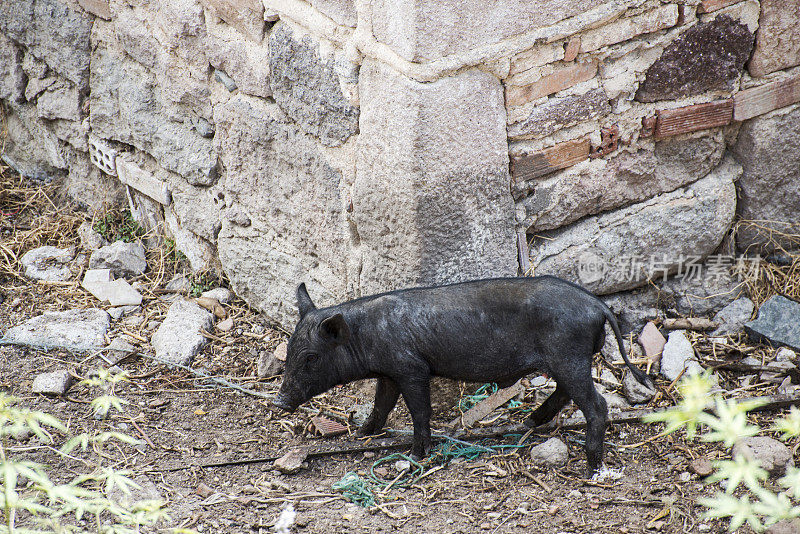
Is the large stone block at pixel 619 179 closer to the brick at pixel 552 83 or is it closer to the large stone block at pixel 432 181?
the large stone block at pixel 432 181

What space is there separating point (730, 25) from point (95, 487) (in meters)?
3.59

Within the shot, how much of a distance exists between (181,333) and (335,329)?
1.40m

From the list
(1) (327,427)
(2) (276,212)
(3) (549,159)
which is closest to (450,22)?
(3) (549,159)

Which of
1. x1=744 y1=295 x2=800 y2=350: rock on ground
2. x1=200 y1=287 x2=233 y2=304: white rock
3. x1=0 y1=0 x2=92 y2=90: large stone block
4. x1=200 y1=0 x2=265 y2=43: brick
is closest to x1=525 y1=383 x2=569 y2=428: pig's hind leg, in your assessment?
x1=744 y1=295 x2=800 y2=350: rock on ground

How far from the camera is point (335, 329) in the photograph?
362 cm

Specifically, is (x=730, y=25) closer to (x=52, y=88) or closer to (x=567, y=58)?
(x=567, y=58)

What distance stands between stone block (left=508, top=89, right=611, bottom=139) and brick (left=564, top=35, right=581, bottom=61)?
0.18m

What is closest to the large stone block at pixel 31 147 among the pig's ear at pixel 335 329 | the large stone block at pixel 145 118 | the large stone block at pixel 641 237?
the large stone block at pixel 145 118

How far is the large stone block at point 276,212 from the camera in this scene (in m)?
4.09

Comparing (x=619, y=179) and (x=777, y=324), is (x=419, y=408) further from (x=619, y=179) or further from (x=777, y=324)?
(x=777, y=324)

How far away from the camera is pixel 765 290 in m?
4.54

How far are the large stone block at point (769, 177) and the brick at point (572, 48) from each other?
46.7 inches

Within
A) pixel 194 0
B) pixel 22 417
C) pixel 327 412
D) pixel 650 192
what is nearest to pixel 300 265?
pixel 327 412

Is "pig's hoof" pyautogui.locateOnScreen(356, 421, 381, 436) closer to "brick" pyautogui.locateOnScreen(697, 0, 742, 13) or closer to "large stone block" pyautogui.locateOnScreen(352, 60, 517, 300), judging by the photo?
"large stone block" pyautogui.locateOnScreen(352, 60, 517, 300)
